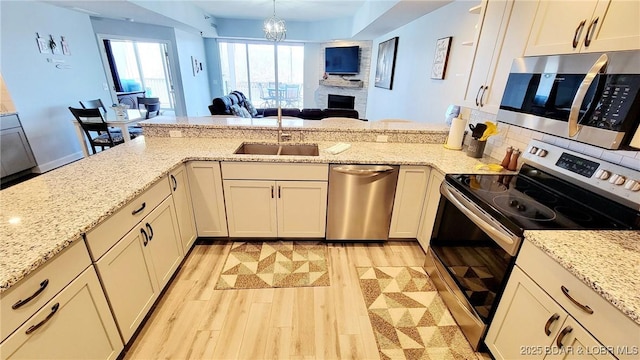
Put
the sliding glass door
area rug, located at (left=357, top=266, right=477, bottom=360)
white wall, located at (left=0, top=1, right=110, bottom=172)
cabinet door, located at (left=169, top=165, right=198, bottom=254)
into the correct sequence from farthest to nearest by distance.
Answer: the sliding glass door
white wall, located at (left=0, top=1, right=110, bottom=172)
cabinet door, located at (left=169, top=165, right=198, bottom=254)
area rug, located at (left=357, top=266, right=477, bottom=360)

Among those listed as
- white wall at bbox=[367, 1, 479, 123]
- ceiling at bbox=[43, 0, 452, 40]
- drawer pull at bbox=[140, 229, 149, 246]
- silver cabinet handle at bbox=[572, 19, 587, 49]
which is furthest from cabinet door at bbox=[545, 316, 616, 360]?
ceiling at bbox=[43, 0, 452, 40]

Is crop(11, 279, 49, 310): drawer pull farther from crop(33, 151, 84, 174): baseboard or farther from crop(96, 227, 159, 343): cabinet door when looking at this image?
crop(33, 151, 84, 174): baseboard

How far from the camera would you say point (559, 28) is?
1271mm

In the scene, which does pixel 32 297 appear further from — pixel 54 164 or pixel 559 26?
pixel 54 164

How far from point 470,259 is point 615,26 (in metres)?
1.21

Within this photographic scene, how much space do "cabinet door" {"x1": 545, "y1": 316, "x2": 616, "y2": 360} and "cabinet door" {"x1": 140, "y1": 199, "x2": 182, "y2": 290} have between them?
2.00 metres

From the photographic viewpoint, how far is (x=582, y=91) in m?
1.07

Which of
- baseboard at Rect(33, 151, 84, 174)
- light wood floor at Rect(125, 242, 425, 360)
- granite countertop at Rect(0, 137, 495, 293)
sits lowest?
light wood floor at Rect(125, 242, 425, 360)

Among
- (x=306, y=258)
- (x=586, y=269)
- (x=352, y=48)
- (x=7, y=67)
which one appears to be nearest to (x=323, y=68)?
(x=352, y=48)

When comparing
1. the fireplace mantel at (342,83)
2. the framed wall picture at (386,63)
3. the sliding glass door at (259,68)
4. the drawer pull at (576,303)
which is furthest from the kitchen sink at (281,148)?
the sliding glass door at (259,68)

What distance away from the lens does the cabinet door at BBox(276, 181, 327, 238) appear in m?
2.16

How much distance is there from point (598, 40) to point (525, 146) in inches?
34.9

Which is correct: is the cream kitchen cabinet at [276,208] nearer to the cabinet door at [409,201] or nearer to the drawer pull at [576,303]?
the cabinet door at [409,201]

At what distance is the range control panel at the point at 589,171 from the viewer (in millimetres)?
1180
